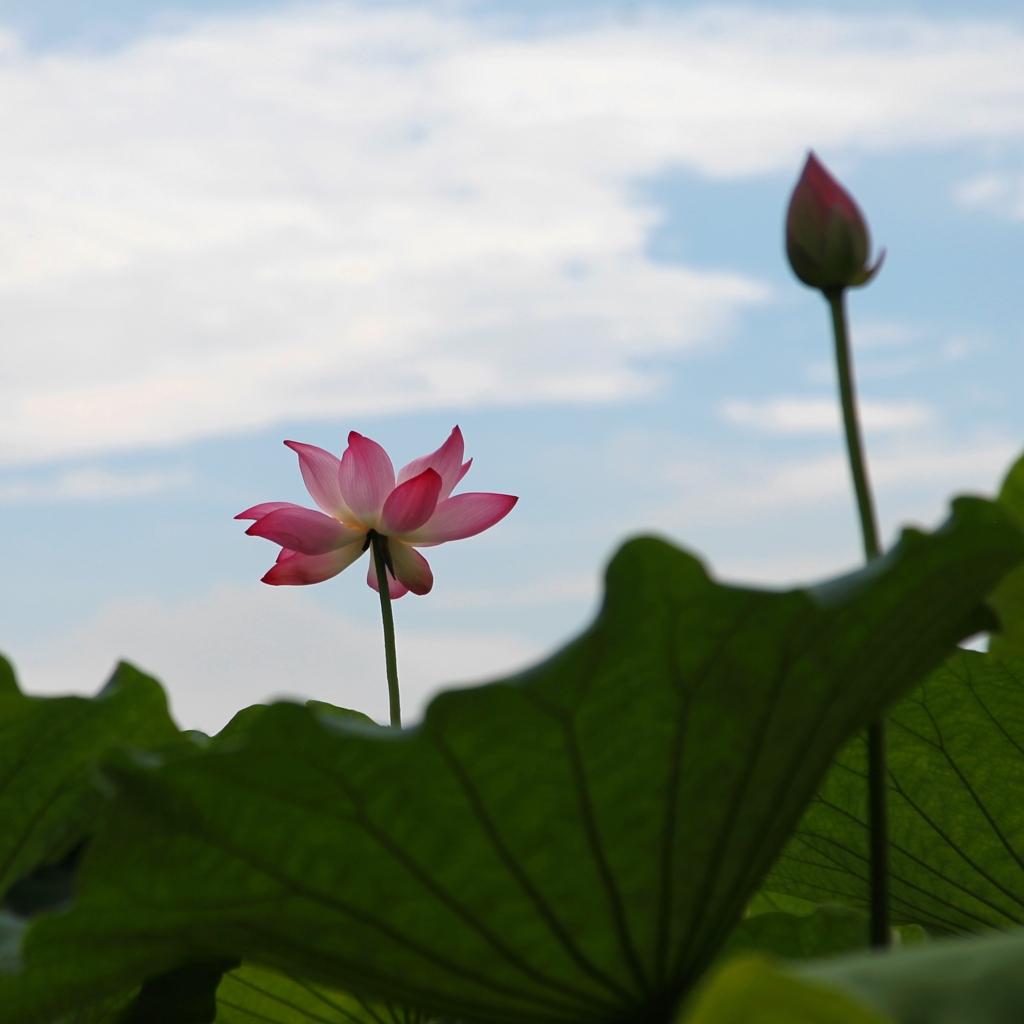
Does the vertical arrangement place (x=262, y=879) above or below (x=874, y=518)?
below

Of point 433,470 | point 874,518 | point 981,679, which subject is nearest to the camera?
point 874,518

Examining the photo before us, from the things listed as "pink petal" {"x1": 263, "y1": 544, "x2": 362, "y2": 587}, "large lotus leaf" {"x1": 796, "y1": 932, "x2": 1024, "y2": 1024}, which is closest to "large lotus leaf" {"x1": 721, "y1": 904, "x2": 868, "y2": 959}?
"large lotus leaf" {"x1": 796, "y1": 932, "x2": 1024, "y2": 1024}

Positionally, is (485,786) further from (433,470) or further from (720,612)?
(433,470)

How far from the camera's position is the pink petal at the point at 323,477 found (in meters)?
1.25

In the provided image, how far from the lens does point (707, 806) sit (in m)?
0.44

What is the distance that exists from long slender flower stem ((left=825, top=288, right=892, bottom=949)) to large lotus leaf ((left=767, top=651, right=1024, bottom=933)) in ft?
0.85

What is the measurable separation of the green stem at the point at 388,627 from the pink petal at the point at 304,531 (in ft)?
0.08

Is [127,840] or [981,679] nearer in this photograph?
[127,840]

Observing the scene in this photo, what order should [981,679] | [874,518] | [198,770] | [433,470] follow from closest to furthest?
1. [198,770]
2. [874,518]
3. [981,679]
4. [433,470]

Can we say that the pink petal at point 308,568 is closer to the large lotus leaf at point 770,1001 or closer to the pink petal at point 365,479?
the pink petal at point 365,479

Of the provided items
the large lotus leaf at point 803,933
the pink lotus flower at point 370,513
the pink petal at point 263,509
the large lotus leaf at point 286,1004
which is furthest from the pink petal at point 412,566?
the large lotus leaf at point 803,933

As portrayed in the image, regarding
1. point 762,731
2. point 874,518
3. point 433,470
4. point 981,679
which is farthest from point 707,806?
point 433,470

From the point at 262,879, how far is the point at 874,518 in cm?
29

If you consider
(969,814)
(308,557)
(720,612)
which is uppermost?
(308,557)
